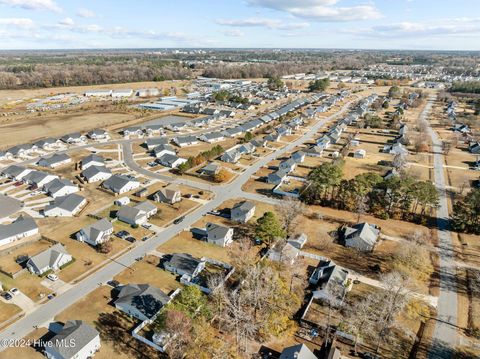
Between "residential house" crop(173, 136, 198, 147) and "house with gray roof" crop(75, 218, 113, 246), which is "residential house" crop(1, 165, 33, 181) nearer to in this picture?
"house with gray roof" crop(75, 218, 113, 246)

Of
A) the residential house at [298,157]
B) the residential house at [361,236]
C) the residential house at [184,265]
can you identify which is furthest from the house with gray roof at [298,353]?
the residential house at [298,157]

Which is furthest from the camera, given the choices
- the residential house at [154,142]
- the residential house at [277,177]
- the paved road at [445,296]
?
the residential house at [154,142]

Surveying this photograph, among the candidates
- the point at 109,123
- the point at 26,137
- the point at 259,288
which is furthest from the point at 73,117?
the point at 259,288

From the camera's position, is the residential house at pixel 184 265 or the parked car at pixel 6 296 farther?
the residential house at pixel 184 265

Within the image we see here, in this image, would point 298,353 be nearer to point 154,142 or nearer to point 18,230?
point 18,230

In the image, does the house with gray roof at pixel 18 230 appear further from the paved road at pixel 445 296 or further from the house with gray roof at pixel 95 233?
the paved road at pixel 445 296

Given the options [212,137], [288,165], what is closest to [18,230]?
[288,165]
